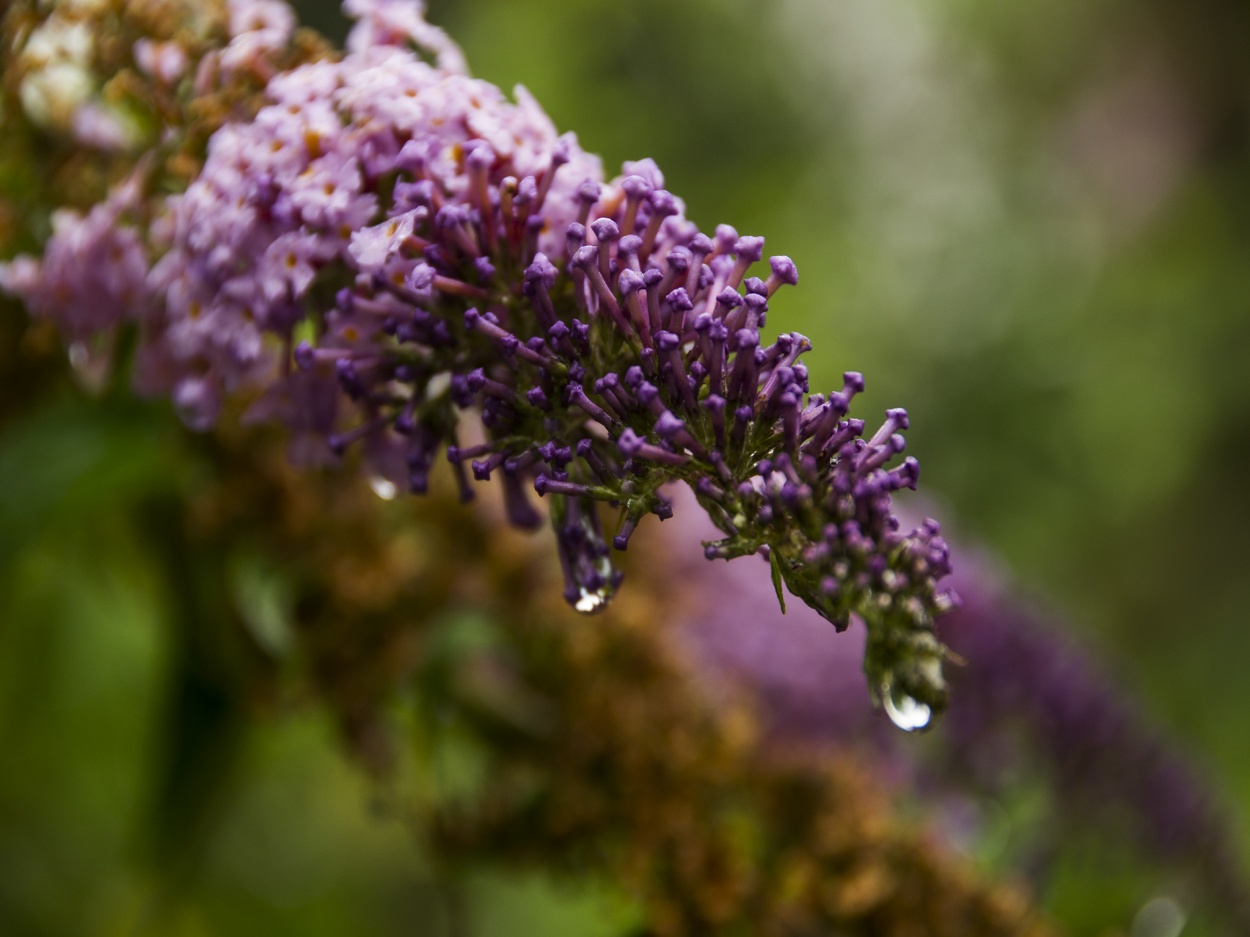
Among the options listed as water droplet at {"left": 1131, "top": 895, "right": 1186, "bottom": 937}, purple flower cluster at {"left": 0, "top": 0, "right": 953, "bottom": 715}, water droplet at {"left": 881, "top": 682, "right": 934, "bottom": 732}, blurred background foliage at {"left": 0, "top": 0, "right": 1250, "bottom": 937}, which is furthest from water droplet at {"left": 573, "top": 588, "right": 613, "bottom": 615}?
water droplet at {"left": 1131, "top": 895, "right": 1186, "bottom": 937}

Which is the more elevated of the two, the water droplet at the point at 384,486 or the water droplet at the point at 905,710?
the water droplet at the point at 384,486

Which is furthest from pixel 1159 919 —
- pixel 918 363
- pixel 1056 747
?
pixel 918 363

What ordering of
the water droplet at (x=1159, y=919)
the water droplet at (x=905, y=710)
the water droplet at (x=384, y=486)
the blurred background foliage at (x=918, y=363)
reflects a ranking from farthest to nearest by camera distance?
the blurred background foliage at (x=918, y=363) → the water droplet at (x=1159, y=919) → the water droplet at (x=384, y=486) → the water droplet at (x=905, y=710)

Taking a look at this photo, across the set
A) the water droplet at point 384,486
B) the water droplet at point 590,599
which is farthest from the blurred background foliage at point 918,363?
A: the water droplet at point 590,599

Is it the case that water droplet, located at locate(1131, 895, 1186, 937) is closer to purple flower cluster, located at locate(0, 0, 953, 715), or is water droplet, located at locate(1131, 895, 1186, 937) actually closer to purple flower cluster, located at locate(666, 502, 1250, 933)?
purple flower cluster, located at locate(666, 502, 1250, 933)

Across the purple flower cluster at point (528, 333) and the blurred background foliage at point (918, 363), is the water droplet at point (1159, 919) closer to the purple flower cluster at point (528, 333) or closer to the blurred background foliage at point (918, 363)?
the blurred background foliage at point (918, 363)

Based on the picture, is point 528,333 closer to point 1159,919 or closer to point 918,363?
point 1159,919

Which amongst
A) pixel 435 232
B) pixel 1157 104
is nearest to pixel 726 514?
pixel 435 232
